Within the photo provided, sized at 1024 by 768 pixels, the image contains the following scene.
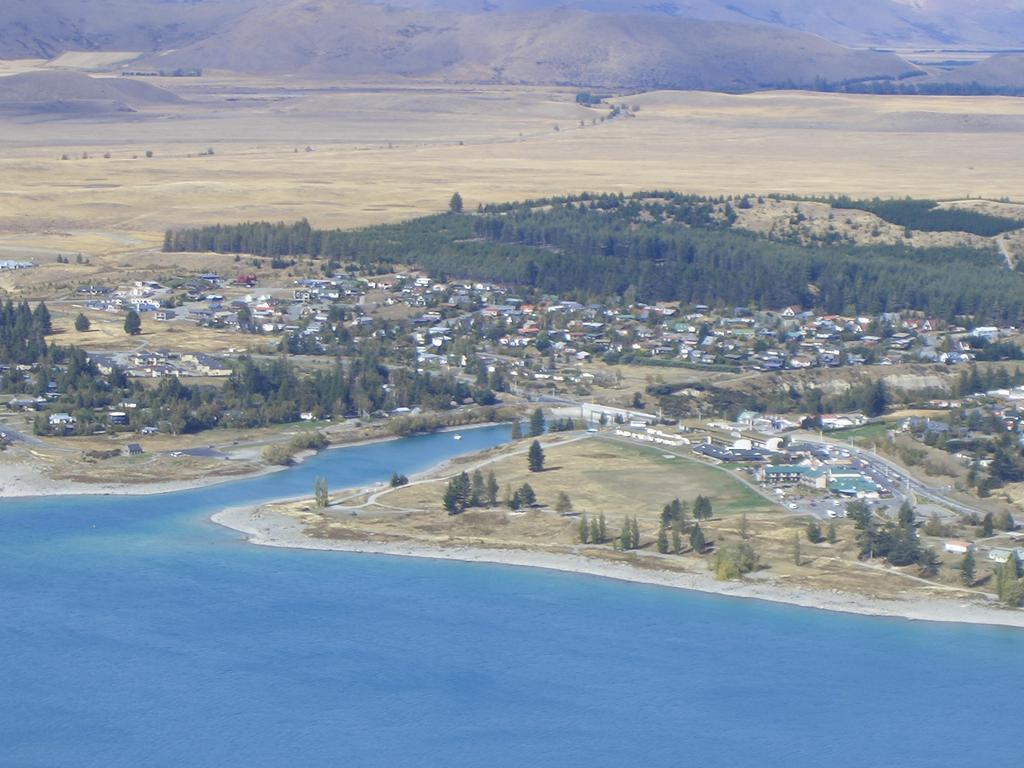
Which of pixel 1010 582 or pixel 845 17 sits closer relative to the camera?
pixel 1010 582

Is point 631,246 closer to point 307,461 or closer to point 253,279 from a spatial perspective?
point 253,279

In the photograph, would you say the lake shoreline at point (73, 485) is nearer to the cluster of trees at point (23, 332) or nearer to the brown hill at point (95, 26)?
the cluster of trees at point (23, 332)

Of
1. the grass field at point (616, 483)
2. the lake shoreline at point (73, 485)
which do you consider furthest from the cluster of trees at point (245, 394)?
the grass field at point (616, 483)

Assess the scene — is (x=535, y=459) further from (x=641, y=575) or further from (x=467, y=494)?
(x=641, y=575)

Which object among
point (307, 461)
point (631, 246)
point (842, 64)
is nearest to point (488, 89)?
point (842, 64)

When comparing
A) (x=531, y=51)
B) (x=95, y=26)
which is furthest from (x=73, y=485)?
(x=95, y=26)

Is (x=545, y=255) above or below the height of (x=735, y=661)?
above

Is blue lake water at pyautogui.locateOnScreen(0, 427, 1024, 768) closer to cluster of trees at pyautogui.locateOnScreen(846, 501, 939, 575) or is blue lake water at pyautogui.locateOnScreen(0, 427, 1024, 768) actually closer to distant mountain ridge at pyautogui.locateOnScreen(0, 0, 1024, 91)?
cluster of trees at pyautogui.locateOnScreen(846, 501, 939, 575)
